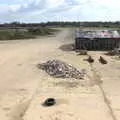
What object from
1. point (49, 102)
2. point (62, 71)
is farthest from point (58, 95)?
point (62, 71)

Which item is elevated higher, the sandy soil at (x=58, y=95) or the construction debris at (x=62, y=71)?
the construction debris at (x=62, y=71)

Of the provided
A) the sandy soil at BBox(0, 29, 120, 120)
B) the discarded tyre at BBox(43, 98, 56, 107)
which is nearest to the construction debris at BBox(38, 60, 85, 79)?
the sandy soil at BBox(0, 29, 120, 120)

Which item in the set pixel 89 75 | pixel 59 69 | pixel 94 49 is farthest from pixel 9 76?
pixel 94 49

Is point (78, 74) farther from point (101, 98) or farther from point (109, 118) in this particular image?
point (109, 118)

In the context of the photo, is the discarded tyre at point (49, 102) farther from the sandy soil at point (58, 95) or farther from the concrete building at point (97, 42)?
the concrete building at point (97, 42)

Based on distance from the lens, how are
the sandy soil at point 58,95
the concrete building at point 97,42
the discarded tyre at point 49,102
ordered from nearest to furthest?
the sandy soil at point 58,95 → the discarded tyre at point 49,102 → the concrete building at point 97,42

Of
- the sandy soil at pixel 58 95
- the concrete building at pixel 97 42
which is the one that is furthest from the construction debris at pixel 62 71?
the concrete building at pixel 97 42

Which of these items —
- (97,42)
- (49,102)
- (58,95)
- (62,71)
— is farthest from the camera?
(97,42)

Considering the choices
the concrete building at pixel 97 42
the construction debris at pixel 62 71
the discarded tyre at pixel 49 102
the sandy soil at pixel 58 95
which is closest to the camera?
the sandy soil at pixel 58 95

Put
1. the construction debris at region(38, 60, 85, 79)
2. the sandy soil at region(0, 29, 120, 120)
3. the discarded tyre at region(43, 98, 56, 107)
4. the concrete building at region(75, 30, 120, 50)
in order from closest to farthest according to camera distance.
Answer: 1. the sandy soil at region(0, 29, 120, 120)
2. the discarded tyre at region(43, 98, 56, 107)
3. the construction debris at region(38, 60, 85, 79)
4. the concrete building at region(75, 30, 120, 50)

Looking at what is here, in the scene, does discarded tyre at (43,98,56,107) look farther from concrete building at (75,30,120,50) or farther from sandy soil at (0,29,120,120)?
concrete building at (75,30,120,50)

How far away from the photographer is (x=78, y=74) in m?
25.9

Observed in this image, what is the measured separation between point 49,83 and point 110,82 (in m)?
4.23

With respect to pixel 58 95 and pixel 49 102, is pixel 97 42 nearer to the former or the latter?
pixel 58 95
